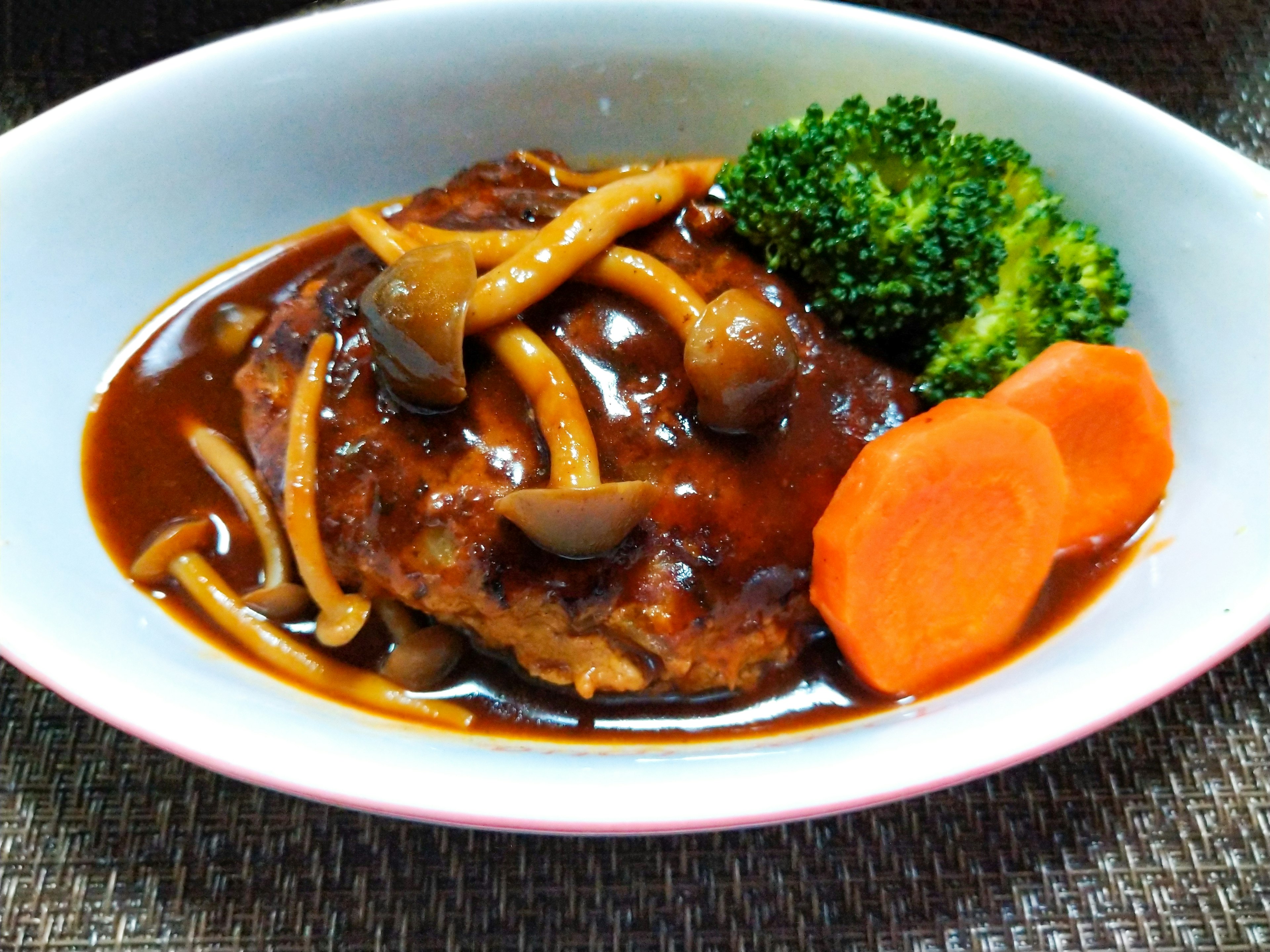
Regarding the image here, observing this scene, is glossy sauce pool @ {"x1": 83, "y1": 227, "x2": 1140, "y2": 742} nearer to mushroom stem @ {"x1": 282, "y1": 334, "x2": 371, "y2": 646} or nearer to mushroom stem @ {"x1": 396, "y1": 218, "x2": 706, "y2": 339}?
mushroom stem @ {"x1": 282, "y1": 334, "x2": 371, "y2": 646}

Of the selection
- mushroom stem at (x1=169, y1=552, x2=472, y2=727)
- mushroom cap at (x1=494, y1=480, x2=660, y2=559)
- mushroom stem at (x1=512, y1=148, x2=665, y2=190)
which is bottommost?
mushroom stem at (x1=169, y1=552, x2=472, y2=727)

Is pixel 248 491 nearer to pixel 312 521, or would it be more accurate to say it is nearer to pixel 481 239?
pixel 312 521

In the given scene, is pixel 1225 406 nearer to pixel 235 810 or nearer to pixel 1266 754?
pixel 1266 754

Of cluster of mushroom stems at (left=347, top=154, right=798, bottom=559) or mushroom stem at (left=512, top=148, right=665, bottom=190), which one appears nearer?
cluster of mushroom stems at (left=347, top=154, right=798, bottom=559)

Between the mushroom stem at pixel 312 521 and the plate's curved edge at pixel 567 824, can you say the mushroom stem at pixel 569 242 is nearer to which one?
the mushroom stem at pixel 312 521

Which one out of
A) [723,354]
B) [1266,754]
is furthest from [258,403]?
[1266,754]

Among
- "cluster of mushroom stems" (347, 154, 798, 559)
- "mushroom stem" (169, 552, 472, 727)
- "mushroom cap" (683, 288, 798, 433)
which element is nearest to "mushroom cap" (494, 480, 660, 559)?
"cluster of mushroom stems" (347, 154, 798, 559)

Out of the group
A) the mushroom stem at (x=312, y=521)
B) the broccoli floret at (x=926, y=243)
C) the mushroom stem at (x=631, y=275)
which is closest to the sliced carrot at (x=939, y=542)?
the broccoli floret at (x=926, y=243)
